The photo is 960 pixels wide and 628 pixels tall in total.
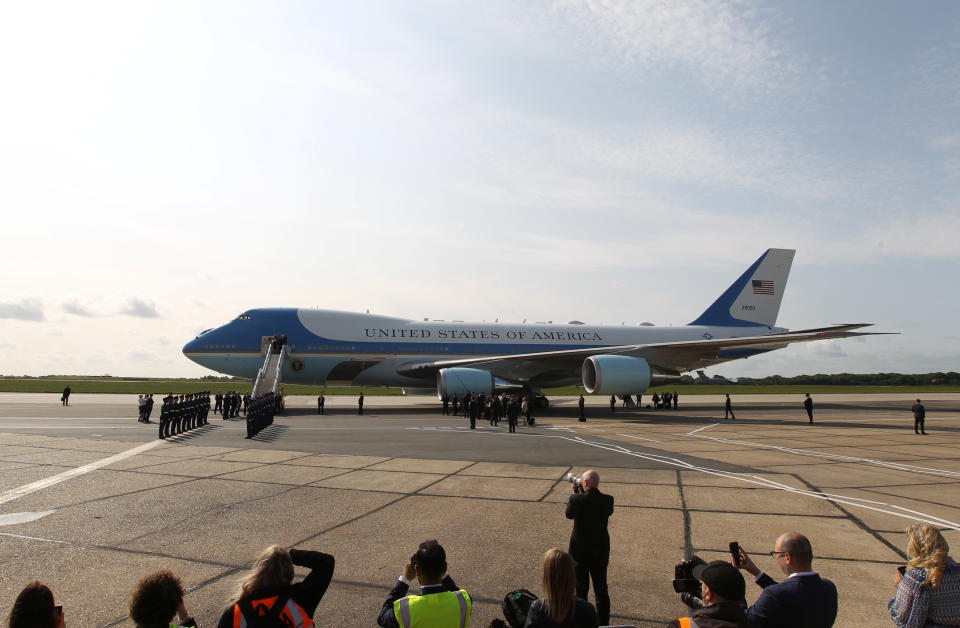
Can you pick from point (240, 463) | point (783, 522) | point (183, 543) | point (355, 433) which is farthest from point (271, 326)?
point (783, 522)

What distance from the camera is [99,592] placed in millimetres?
5012

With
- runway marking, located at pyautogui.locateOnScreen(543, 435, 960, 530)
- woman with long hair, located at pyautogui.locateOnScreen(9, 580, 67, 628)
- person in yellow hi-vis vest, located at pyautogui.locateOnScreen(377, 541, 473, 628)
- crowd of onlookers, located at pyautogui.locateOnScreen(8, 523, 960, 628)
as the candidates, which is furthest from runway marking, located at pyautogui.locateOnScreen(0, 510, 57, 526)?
runway marking, located at pyautogui.locateOnScreen(543, 435, 960, 530)

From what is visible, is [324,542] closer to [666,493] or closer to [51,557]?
[51,557]

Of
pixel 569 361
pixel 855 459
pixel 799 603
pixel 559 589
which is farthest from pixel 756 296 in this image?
pixel 559 589

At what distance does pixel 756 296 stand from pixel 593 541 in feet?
113

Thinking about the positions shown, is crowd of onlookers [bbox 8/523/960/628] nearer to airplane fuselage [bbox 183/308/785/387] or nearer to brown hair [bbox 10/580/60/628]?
brown hair [bbox 10/580/60/628]

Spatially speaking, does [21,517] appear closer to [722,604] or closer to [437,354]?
[722,604]

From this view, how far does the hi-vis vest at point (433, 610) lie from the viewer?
9.67ft

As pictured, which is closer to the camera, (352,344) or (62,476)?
(62,476)

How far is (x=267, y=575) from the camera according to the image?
9.42 feet

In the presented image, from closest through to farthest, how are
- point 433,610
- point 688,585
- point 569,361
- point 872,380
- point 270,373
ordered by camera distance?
point 433,610 → point 688,585 → point 270,373 → point 569,361 → point 872,380

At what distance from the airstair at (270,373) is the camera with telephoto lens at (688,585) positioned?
23.7m

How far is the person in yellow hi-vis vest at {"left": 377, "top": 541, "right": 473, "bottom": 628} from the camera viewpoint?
2.95m

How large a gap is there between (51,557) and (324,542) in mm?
2710
